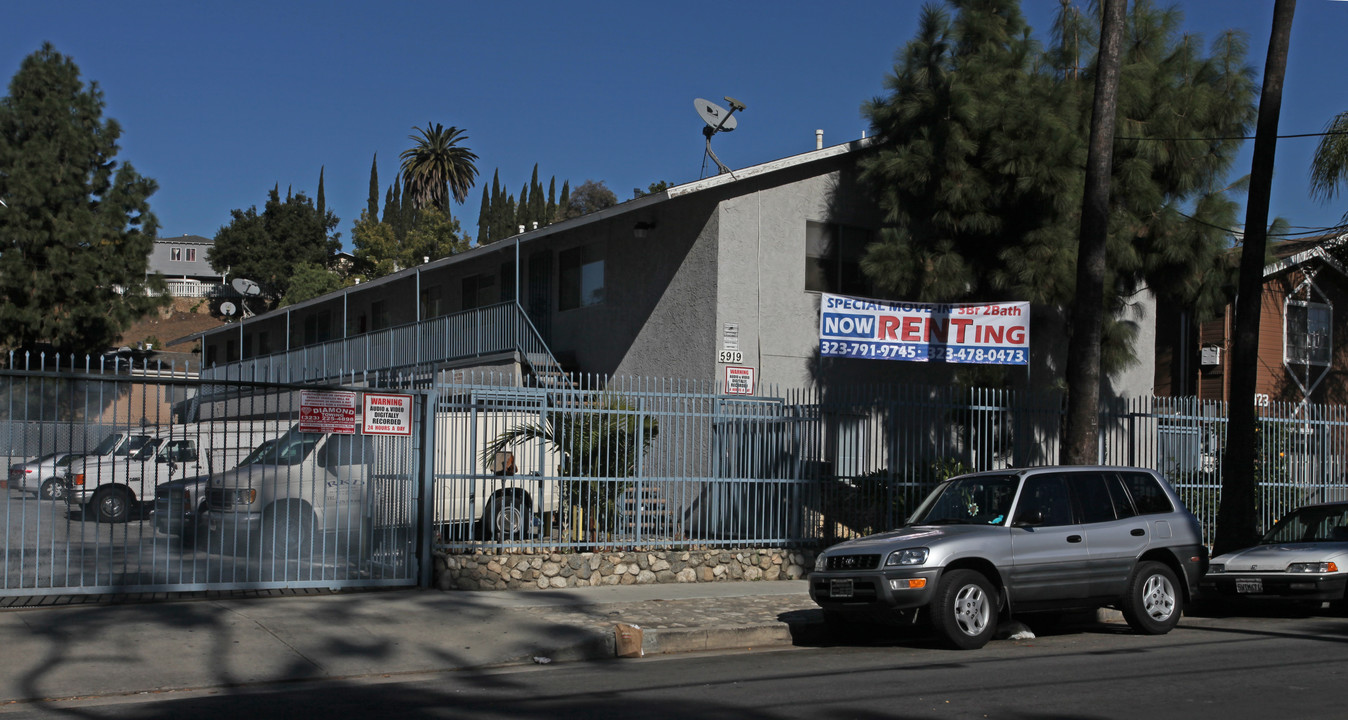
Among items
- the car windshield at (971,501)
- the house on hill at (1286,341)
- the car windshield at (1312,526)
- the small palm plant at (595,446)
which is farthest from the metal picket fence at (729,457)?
the house on hill at (1286,341)

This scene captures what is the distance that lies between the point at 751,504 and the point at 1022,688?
261 inches

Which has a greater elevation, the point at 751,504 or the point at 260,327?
the point at 260,327

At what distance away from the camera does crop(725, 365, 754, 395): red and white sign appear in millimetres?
16670

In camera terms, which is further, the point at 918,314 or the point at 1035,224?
the point at 1035,224

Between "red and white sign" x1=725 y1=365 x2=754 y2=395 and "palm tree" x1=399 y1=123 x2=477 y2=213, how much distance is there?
54988 millimetres

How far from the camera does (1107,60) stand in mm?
A: 13000

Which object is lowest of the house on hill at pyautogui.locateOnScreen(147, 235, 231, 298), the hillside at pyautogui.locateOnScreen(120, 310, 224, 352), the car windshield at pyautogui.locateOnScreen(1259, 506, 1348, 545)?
the car windshield at pyautogui.locateOnScreen(1259, 506, 1348, 545)

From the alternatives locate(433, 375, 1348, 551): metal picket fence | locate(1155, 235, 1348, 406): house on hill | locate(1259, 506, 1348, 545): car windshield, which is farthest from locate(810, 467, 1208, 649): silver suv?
locate(1155, 235, 1348, 406): house on hill

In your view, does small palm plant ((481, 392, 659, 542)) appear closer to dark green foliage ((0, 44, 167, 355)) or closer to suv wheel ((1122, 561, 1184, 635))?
suv wheel ((1122, 561, 1184, 635))

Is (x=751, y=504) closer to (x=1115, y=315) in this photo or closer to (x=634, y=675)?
(x=634, y=675)

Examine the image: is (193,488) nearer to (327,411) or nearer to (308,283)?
(327,411)

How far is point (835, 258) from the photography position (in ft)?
62.2

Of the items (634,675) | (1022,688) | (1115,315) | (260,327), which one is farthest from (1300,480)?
(260,327)

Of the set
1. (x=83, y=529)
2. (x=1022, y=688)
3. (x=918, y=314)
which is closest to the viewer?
(x=1022, y=688)
